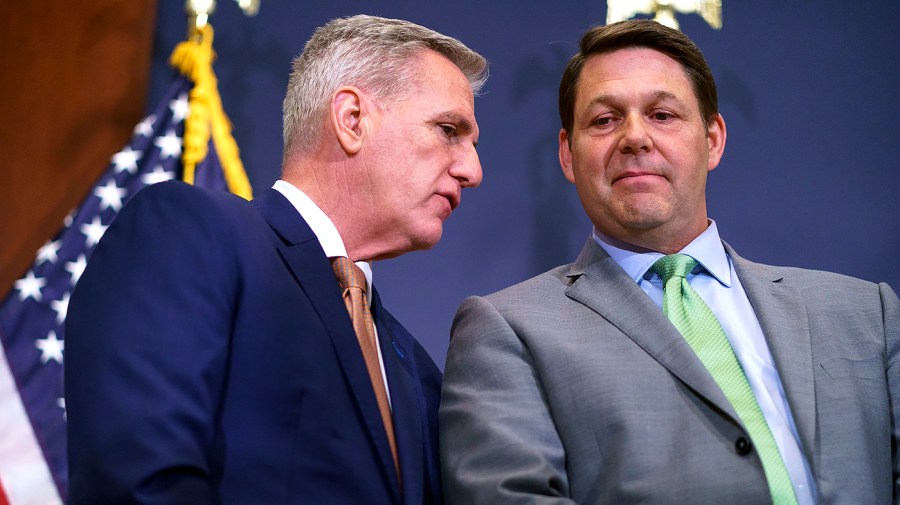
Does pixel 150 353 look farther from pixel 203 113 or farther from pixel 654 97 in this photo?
pixel 203 113

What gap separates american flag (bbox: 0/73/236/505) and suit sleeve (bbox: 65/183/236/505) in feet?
3.79

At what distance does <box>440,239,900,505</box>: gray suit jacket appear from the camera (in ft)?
5.08

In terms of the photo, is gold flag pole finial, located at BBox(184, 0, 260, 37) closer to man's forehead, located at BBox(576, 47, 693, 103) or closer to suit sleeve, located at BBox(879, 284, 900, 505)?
man's forehead, located at BBox(576, 47, 693, 103)

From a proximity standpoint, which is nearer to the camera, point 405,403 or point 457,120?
point 405,403

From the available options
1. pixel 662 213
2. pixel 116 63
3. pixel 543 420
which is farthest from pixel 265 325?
pixel 116 63

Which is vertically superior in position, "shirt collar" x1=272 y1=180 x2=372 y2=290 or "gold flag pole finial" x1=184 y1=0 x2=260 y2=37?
"gold flag pole finial" x1=184 y1=0 x2=260 y2=37

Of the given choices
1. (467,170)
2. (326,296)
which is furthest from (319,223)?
(467,170)

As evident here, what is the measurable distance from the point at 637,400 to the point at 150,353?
0.77 m

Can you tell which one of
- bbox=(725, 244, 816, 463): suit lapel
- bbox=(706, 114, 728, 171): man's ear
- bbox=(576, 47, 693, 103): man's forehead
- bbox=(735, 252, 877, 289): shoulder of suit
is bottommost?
bbox=(725, 244, 816, 463): suit lapel

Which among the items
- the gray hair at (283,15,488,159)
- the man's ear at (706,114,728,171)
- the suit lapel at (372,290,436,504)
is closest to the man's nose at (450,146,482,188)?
the gray hair at (283,15,488,159)

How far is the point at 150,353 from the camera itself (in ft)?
4.30

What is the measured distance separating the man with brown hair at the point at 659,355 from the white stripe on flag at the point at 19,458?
4.49 ft

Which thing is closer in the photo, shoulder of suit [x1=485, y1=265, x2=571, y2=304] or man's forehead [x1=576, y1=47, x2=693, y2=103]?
shoulder of suit [x1=485, y1=265, x2=571, y2=304]

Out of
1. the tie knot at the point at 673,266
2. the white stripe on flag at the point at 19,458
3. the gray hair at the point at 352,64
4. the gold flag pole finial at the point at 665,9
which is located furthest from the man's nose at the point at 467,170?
the white stripe on flag at the point at 19,458
